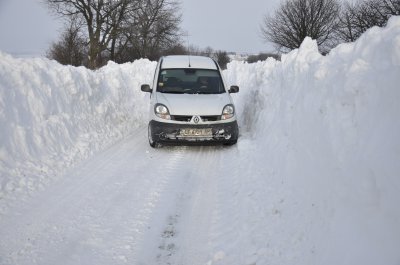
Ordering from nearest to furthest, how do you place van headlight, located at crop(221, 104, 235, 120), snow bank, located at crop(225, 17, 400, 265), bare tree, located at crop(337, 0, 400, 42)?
1. snow bank, located at crop(225, 17, 400, 265)
2. van headlight, located at crop(221, 104, 235, 120)
3. bare tree, located at crop(337, 0, 400, 42)

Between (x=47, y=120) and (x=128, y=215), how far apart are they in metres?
3.70

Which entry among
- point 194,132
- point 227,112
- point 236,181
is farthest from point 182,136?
point 236,181

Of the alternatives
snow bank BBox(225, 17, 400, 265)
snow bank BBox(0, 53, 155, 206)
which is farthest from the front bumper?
snow bank BBox(225, 17, 400, 265)

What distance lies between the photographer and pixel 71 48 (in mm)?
32281

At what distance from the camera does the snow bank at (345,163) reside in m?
2.92

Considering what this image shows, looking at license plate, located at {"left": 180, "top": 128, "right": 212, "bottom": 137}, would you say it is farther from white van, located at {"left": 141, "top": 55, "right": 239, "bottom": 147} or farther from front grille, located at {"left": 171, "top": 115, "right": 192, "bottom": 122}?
front grille, located at {"left": 171, "top": 115, "right": 192, "bottom": 122}

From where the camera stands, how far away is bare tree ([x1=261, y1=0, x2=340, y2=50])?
34.3 metres

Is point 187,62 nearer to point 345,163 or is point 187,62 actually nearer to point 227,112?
point 227,112

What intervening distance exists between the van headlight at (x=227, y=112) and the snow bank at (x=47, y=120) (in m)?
2.67

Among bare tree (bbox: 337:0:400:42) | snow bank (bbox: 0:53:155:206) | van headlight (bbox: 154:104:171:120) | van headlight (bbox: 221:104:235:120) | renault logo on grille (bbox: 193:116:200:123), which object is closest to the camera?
snow bank (bbox: 0:53:155:206)

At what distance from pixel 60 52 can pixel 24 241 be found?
33214 millimetres

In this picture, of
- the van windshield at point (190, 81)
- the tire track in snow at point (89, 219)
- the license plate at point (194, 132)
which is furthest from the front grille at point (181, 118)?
the tire track in snow at point (89, 219)

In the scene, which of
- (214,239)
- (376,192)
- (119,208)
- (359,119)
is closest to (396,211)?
(376,192)

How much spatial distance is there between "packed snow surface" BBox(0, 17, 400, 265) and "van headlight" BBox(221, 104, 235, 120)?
0.64m
